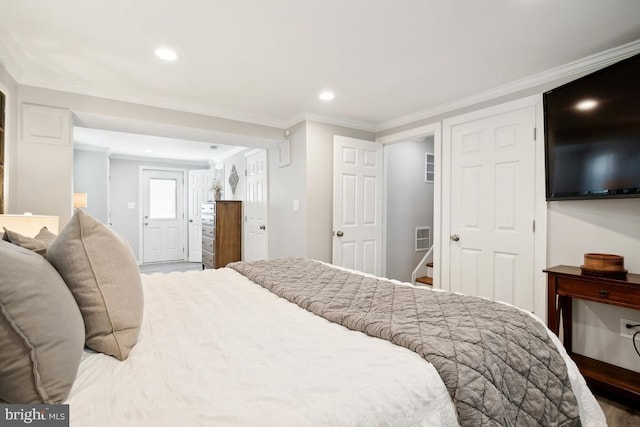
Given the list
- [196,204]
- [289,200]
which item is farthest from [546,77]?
[196,204]

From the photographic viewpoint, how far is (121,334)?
0.96 m

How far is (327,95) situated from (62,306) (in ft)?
9.31

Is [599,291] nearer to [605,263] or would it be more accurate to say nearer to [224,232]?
[605,263]

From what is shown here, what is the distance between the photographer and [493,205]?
2951 millimetres

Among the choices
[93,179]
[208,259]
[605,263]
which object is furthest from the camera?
[93,179]

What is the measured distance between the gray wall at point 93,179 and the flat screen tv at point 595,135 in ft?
22.1

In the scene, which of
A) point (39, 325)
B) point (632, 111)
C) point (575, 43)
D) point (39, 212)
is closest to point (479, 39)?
point (575, 43)

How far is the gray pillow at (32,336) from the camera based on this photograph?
622mm

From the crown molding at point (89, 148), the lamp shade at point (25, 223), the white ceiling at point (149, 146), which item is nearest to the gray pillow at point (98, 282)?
the lamp shade at point (25, 223)

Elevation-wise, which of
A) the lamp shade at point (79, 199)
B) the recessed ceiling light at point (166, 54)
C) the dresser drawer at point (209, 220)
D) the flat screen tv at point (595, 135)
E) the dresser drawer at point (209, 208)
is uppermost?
the recessed ceiling light at point (166, 54)

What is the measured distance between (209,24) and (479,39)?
175 centimetres

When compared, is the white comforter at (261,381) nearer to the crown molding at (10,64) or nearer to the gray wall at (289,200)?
the crown molding at (10,64)
